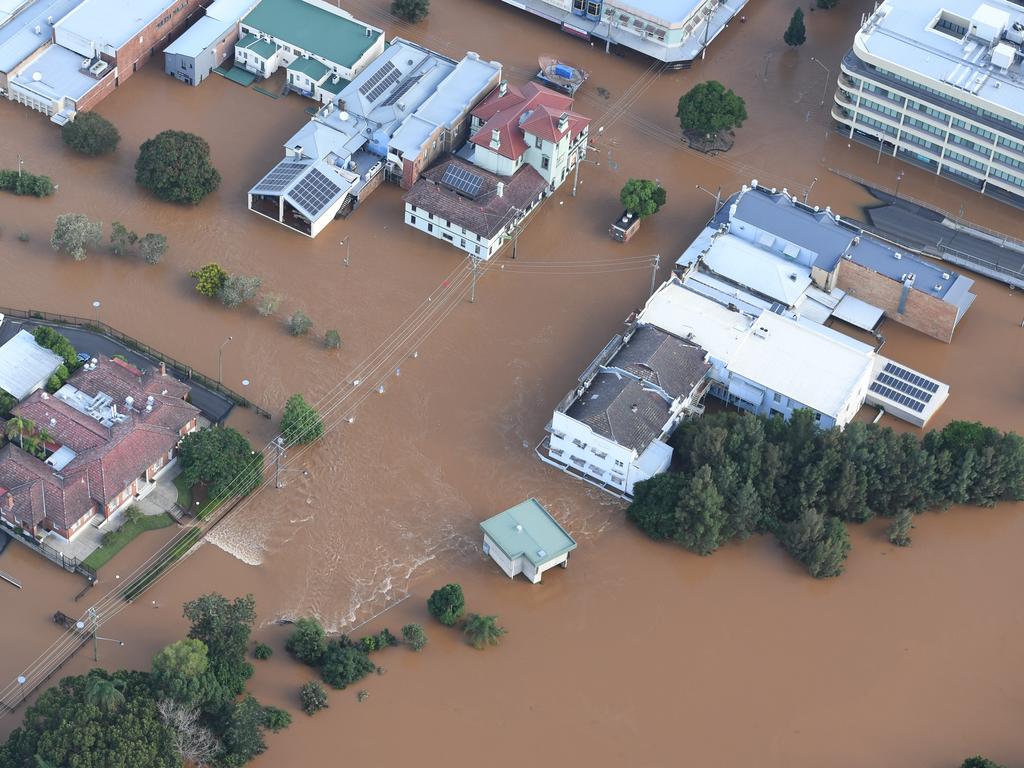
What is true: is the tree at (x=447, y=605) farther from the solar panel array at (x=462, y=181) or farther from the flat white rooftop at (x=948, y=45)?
the flat white rooftop at (x=948, y=45)

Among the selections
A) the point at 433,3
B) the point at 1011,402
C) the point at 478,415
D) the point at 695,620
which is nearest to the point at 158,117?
the point at 433,3

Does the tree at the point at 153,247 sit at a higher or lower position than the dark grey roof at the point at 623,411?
higher

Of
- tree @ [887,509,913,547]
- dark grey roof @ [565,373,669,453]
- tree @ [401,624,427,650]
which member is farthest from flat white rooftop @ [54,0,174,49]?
tree @ [887,509,913,547]

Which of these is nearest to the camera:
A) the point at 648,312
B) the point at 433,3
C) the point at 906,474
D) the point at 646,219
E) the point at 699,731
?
the point at 699,731

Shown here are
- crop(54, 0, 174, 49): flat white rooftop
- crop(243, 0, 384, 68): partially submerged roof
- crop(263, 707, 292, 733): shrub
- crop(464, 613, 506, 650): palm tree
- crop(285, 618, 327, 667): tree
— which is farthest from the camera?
crop(243, 0, 384, 68): partially submerged roof

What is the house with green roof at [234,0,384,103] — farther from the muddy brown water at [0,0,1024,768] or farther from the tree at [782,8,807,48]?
the tree at [782,8,807,48]

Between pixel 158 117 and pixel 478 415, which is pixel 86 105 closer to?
pixel 158 117

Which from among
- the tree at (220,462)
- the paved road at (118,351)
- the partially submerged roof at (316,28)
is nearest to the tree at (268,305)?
the paved road at (118,351)
